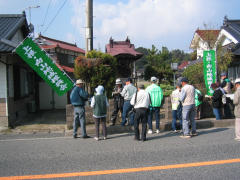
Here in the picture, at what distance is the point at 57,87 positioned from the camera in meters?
8.77

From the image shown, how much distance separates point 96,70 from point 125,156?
5.01m

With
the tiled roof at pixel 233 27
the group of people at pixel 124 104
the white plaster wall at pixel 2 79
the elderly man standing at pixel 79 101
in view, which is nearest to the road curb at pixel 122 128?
the group of people at pixel 124 104

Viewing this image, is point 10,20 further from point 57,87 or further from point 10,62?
point 57,87

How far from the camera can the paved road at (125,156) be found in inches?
164

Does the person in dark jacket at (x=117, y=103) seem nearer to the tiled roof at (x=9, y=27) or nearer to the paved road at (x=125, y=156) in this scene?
the paved road at (x=125, y=156)

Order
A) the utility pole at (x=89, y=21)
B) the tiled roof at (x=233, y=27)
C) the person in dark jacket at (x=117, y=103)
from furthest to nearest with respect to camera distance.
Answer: the tiled roof at (x=233, y=27), the utility pole at (x=89, y=21), the person in dark jacket at (x=117, y=103)

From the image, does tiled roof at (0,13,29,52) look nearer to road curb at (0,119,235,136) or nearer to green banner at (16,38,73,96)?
green banner at (16,38,73,96)

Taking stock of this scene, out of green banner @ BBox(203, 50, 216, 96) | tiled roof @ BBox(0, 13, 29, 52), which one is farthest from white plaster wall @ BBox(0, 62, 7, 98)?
green banner @ BBox(203, 50, 216, 96)

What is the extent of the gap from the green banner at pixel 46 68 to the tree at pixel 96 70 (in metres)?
0.82

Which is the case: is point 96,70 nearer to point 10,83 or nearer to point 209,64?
point 10,83

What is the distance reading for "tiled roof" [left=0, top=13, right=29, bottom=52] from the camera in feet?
28.7

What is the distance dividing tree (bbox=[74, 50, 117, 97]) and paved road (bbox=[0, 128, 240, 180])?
3088 mm

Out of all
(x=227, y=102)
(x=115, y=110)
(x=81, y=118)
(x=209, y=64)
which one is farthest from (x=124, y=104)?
(x=209, y=64)

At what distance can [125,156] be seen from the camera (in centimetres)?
515
